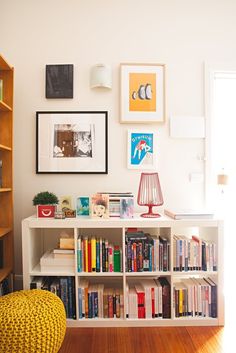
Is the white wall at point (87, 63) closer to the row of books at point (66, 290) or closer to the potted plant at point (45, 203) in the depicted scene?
the potted plant at point (45, 203)

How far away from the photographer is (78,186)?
2488 millimetres

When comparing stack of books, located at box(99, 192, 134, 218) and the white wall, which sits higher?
the white wall

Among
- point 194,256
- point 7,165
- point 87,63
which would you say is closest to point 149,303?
point 194,256

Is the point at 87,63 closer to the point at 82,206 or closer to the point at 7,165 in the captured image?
the point at 7,165

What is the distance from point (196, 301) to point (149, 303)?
1.13 feet

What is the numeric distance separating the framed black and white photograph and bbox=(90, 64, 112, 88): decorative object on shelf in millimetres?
230

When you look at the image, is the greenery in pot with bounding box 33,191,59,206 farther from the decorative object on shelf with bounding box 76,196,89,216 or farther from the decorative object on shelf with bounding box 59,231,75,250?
the decorative object on shelf with bounding box 59,231,75,250

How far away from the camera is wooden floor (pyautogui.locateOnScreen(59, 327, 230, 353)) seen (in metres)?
1.78

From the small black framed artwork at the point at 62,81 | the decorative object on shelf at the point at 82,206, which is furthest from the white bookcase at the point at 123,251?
the small black framed artwork at the point at 62,81

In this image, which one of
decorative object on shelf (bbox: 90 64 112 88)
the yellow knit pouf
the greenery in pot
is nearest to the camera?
the yellow knit pouf

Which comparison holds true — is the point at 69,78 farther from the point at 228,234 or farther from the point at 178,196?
the point at 228,234

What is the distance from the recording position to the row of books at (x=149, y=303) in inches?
80.8

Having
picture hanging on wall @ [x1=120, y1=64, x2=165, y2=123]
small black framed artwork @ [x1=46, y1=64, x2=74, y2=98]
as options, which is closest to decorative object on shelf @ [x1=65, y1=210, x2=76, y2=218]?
picture hanging on wall @ [x1=120, y1=64, x2=165, y2=123]

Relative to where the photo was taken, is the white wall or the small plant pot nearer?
the small plant pot
